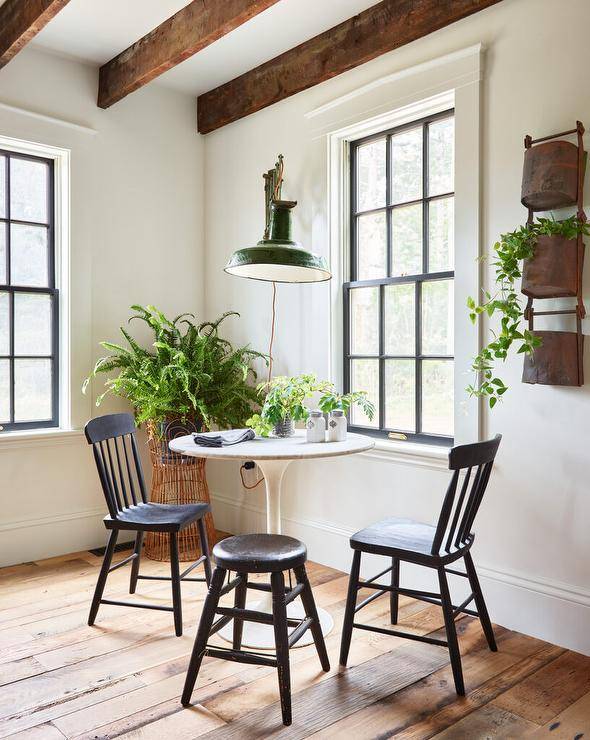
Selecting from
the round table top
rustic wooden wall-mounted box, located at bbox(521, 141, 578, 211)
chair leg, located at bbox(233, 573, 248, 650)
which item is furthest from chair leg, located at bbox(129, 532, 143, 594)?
rustic wooden wall-mounted box, located at bbox(521, 141, 578, 211)

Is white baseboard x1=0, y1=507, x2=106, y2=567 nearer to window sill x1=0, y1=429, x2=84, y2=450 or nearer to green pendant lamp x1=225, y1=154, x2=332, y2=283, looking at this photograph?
window sill x1=0, y1=429, x2=84, y2=450

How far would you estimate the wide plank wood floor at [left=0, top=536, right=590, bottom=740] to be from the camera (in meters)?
2.20

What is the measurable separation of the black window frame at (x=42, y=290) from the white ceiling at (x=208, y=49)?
724mm

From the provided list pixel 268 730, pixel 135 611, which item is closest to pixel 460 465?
pixel 268 730

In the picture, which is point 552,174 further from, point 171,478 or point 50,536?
point 50,536

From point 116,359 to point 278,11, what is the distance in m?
2.18

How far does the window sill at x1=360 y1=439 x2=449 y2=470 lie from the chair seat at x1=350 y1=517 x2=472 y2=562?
19.4 inches

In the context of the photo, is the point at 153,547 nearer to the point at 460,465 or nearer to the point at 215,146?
the point at 460,465

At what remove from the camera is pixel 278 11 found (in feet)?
11.3

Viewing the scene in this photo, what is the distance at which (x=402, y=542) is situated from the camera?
258 cm

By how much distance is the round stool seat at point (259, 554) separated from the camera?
231 centimetres

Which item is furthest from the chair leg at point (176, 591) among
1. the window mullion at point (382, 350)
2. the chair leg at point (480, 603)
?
the window mullion at point (382, 350)

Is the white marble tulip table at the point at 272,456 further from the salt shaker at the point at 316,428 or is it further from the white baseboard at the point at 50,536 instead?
the white baseboard at the point at 50,536

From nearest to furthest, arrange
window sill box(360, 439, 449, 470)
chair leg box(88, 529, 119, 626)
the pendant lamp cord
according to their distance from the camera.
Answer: chair leg box(88, 529, 119, 626) → window sill box(360, 439, 449, 470) → the pendant lamp cord
